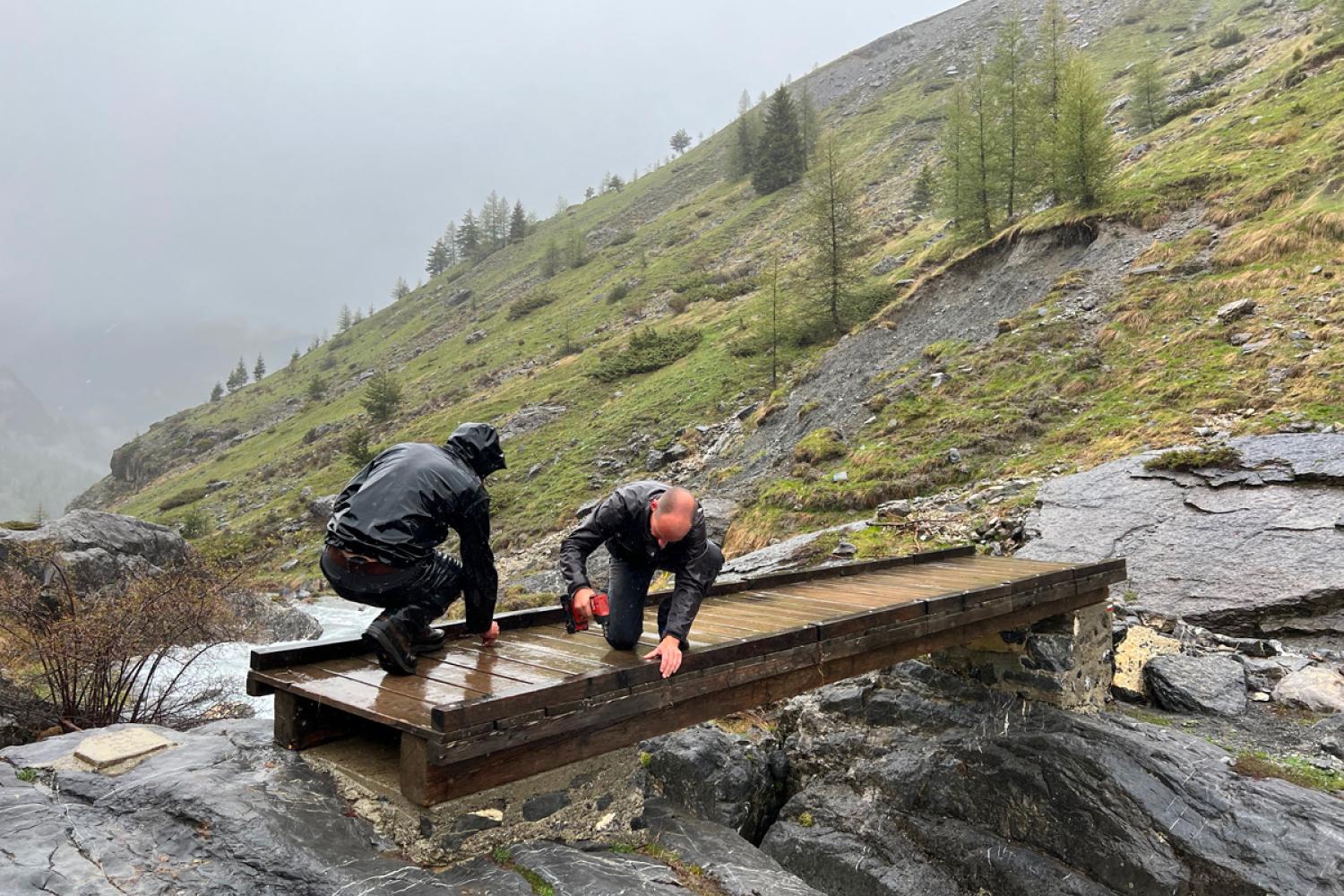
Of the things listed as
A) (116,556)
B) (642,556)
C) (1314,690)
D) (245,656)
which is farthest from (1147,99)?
(116,556)

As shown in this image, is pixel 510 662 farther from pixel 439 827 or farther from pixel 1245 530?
pixel 1245 530

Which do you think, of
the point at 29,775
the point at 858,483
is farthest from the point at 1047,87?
the point at 29,775

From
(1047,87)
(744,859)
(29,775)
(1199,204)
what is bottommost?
(744,859)

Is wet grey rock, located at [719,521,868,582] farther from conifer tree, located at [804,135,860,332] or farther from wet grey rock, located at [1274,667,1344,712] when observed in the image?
conifer tree, located at [804,135,860,332]

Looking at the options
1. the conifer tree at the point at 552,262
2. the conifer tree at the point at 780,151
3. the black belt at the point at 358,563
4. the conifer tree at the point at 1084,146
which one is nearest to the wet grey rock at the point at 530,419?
the conifer tree at the point at 1084,146

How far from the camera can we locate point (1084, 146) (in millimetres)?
23297

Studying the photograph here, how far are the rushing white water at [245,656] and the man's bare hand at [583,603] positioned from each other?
253 inches

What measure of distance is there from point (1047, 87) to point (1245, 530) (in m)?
28.6

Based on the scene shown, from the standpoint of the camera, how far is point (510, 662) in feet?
16.2

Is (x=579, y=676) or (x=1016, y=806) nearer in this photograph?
(x=579, y=676)

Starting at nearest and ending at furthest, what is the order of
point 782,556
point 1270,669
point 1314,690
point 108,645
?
A: point 1314,690, point 1270,669, point 108,645, point 782,556

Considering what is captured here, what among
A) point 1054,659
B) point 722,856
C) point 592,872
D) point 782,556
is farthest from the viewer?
point 782,556

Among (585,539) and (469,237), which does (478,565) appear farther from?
(469,237)

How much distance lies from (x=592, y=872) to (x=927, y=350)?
69.4ft
